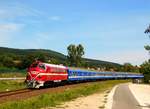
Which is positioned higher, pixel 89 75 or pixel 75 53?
pixel 75 53

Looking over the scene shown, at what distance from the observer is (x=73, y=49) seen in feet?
545

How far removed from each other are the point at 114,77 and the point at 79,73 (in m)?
44.1

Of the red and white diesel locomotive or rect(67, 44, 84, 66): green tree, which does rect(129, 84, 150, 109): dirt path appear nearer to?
the red and white diesel locomotive

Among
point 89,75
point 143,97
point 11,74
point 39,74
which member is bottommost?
point 143,97

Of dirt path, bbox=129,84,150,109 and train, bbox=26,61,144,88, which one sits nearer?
dirt path, bbox=129,84,150,109

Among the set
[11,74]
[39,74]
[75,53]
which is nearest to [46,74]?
[39,74]

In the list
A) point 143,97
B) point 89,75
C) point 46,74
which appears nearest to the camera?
point 143,97

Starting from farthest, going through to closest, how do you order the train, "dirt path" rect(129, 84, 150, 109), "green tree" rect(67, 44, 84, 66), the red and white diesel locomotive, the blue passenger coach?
"green tree" rect(67, 44, 84, 66) < the blue passenger coach < the train < the red and white diesel locomotive < "dirt path" rect(129, 84, 150, 109)

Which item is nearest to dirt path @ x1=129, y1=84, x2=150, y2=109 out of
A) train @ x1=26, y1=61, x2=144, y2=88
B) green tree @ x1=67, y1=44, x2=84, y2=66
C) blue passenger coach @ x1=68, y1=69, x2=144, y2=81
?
train @ x1=26, y1=61, x2=144, y2=88

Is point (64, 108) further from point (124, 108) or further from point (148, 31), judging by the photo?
point (148, 31)

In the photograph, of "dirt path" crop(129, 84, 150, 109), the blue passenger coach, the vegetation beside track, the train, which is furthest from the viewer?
the blue passenger coach

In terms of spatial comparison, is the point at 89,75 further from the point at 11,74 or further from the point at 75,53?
the point at 75,53

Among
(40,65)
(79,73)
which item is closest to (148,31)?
(40,65)

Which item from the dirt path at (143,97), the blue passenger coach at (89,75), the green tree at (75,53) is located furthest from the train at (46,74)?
the green tree at (75,53)
